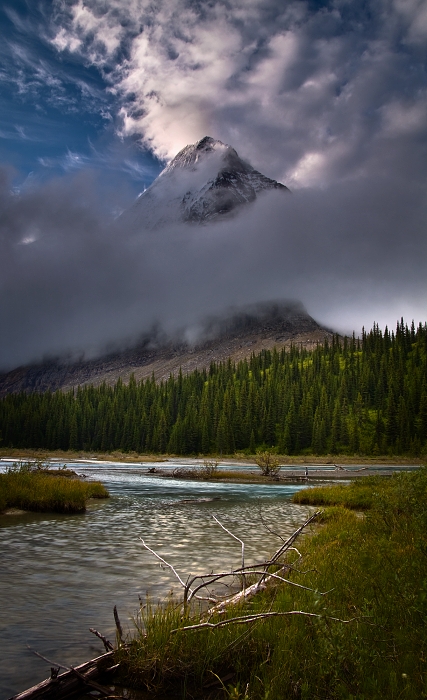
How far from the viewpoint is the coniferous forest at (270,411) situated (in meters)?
127

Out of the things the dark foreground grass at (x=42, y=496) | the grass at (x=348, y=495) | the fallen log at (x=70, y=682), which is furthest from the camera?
the grass at (x=348, y=495)

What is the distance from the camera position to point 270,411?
144 metres

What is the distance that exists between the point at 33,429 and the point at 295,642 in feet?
557

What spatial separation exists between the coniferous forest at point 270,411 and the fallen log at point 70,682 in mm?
116651

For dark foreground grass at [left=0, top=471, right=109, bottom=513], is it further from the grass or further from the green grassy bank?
the grass

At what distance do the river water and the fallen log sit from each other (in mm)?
1417

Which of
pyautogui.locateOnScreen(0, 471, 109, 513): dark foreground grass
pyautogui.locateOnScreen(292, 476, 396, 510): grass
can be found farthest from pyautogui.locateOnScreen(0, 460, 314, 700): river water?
pyautogui.locateOnScreen(292, 476, 396, 510): grass

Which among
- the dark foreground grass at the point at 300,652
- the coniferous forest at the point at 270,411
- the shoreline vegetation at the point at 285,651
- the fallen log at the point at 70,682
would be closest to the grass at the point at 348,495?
the shoreline vegetation at the point at 285,651

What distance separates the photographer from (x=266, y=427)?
139500 millimetres

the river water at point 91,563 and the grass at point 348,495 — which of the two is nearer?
the river water at point 91,563

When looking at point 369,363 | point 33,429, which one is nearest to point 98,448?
point 33,429

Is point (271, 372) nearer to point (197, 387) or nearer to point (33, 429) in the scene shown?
point (197, 387)

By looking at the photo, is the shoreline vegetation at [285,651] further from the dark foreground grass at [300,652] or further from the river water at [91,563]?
the river water at [91,563]

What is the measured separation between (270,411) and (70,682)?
141m
